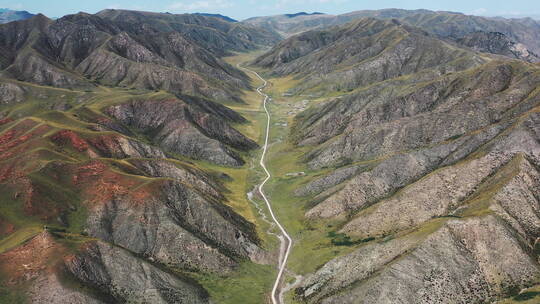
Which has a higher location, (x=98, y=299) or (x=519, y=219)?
(x=519, y=219)

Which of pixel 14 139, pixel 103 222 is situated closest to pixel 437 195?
pixel 103 222

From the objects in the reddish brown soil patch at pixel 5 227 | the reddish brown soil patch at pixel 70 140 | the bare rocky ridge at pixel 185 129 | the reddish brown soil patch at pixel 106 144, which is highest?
the reddish brown soil patch at pixel 70 140

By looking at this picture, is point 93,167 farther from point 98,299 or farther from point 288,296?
point 288,296

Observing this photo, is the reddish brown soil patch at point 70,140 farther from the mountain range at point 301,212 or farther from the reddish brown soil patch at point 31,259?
the reddish brown soil patch at point 31,259

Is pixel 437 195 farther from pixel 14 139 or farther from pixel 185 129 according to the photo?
pixel 14 139

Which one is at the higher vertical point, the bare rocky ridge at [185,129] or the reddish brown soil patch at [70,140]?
the reddish brown soil patch at [70,140]

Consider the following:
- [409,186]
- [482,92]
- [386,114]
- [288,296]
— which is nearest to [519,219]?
[409,186]

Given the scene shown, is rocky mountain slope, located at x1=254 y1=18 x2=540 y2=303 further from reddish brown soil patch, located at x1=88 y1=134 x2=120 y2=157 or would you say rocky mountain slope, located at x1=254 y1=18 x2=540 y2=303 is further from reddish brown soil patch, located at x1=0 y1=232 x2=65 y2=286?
reddish brown soil patch, located at x1=88 y1=134 x2=120 y2=157

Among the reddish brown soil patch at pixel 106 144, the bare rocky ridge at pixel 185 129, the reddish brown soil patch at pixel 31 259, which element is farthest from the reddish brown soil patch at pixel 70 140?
the reddish brown soil patch at pixel 31 259
